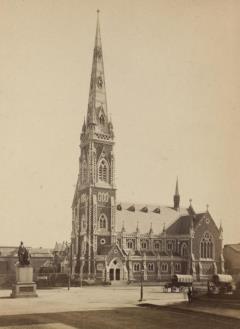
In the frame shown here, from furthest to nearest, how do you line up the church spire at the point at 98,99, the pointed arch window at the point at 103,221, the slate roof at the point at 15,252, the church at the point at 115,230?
the slate roof at the point at 15,252 → the church spire at the point at 98,99 → the pointed arch window at the point at 103,221 → the church at the point at 115,230

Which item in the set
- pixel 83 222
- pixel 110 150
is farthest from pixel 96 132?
pixel 83 222

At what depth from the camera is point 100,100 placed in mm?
53594

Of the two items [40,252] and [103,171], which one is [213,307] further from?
[40,252]

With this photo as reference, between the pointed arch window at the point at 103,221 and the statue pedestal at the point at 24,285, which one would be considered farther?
the pointed arch window at the point at 103,221

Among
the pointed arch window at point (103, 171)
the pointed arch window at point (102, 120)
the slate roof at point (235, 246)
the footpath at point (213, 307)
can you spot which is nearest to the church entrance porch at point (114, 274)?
the pointed arch window at point (103, 171)

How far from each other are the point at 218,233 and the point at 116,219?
42.2 ft

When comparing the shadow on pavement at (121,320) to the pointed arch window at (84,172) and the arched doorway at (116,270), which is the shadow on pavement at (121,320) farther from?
the pointed arch window at (84,172)

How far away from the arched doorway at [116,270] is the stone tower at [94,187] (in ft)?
5.85

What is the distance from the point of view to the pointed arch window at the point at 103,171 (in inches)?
2030

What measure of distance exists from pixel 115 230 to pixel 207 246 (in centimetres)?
1271

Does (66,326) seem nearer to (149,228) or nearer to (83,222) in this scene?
(83,222)

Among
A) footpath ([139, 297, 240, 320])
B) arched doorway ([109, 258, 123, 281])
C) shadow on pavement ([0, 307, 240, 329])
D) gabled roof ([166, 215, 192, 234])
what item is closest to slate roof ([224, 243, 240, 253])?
gabled roof ([166, 215, 192, 234])

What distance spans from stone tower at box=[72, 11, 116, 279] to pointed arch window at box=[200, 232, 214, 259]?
40.2ft

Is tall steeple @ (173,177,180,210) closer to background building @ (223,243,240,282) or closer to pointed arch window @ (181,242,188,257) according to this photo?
pointed arch window @ (181,242,188,257)
